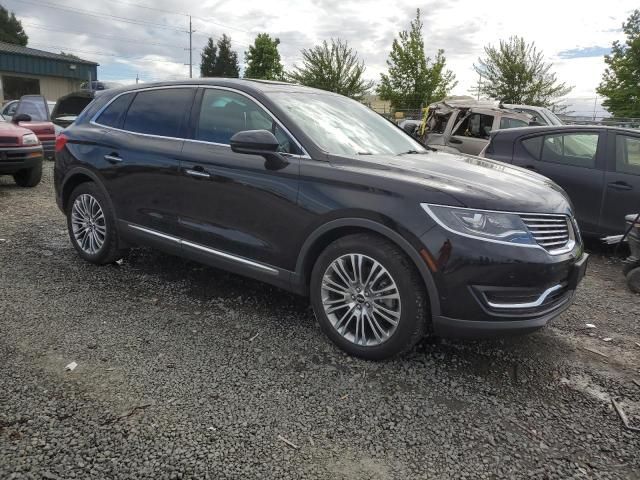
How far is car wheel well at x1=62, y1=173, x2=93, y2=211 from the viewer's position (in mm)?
4789

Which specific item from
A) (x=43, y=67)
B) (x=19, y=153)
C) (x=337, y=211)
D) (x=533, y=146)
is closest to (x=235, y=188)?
(x=337, y=211)

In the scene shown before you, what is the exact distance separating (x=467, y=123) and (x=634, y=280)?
6363 millimetres

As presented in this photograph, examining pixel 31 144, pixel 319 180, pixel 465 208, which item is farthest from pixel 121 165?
pixel 31 144

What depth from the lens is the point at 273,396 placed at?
2760 mm

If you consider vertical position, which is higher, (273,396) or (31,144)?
(31,144)

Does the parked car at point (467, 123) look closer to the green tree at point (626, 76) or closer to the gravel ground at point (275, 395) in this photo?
the gravel ground at point (275, 395)

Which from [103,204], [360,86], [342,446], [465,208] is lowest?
[342,446]

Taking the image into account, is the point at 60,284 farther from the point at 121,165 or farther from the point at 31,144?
the point at 31,144

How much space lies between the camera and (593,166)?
584cm

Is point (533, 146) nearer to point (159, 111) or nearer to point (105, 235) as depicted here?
point (159, 111)

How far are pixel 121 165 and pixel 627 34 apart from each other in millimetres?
27019

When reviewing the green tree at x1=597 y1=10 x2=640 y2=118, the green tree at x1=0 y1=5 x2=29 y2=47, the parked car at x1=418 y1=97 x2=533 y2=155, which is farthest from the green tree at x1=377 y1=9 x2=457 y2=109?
the green tree at x1=0 y1=5 x2=29 y2=47

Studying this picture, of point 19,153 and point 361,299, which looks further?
point 19,153

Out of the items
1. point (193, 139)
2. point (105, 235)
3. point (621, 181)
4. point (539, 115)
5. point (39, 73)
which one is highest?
point (39, 73)
